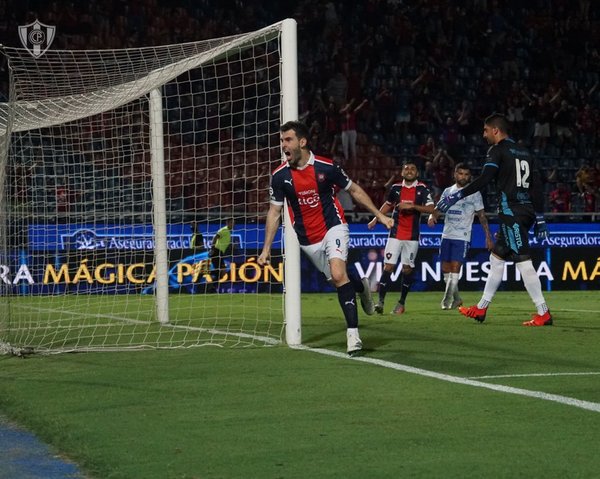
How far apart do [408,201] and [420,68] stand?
52.5 ft

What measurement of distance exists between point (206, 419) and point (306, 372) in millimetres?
2214

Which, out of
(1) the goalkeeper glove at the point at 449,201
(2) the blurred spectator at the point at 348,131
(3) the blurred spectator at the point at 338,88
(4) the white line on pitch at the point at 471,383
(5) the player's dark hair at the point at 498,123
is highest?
(3) the blurred spectator at the point at 338,88

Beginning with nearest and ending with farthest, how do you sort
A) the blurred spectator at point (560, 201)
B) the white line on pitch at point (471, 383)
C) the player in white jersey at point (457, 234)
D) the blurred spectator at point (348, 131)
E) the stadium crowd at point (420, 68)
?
the white line on pitch at point (471, 383), the player in white jersey at point (457, 234), the blurred spectator at point (560, 201), the blurred spectator at point (348, 131), the stadium crowd at point (420, 68)

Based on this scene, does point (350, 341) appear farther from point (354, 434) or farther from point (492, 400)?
point (354, 434)

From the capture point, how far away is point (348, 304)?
32.7 ft

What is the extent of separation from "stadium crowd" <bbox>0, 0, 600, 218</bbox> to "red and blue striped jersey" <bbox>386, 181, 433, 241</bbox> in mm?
9866

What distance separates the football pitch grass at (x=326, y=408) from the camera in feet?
17.3

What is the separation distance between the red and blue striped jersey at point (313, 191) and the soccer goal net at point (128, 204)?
28.0 inches

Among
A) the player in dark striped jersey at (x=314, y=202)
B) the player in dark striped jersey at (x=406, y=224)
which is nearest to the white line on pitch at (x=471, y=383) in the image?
the player in dark striped jersey at (x=314, y=202)

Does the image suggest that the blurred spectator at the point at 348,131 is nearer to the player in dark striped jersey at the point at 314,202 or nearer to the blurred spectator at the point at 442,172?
the blurred spectator at the point at 442,172

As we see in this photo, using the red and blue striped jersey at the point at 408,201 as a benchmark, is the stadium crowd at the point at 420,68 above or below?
above

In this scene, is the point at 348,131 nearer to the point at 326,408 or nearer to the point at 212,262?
the point at 212,262

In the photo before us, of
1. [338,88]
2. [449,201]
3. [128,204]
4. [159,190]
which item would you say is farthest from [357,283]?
[338,88]

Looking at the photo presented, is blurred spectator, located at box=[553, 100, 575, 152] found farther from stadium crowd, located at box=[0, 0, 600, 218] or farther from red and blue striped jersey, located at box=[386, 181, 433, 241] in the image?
red and blue striped jersey, located at box=[386, 181, 433, 241]
